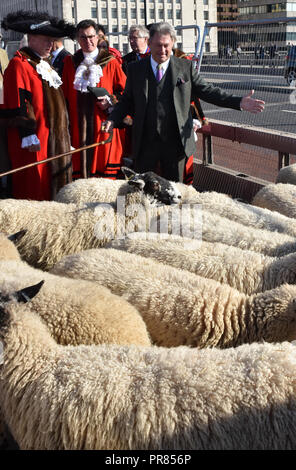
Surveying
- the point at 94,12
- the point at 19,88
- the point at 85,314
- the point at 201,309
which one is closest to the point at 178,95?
the point at 19,88

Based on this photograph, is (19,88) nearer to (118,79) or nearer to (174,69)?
(118,79)

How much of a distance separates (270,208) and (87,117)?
221 cm

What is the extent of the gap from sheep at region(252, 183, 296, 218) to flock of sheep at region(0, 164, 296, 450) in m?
0.02

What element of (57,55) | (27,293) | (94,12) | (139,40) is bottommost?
(27,293)

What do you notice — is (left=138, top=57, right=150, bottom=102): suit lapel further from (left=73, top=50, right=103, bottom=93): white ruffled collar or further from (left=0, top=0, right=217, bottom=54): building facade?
(left=0, top=0, right=217, bottom=54): building facade

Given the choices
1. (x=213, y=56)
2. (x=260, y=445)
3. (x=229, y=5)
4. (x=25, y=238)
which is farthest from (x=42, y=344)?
(x=229, y=5)

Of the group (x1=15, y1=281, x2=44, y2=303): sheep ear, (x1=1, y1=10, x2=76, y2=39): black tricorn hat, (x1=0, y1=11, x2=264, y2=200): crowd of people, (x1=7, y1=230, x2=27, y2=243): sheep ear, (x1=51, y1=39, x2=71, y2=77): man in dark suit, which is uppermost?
(x1=1, y1=10, x2=76, y2=39): black tricorn hat

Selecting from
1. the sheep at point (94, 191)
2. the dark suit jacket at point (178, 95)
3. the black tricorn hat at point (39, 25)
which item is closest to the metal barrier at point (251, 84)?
the dark suit jacket at point (178, 95)

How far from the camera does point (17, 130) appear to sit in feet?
17.4

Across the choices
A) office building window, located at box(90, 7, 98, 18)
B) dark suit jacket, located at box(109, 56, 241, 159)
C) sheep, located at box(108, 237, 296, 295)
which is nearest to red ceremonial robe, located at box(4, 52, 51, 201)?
dark suit jacket, located at box(109, 56, 241, 159)

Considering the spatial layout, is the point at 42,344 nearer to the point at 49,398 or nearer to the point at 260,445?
the point at 49,398

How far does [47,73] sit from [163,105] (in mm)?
1144

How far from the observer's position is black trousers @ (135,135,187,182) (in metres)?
5.18
